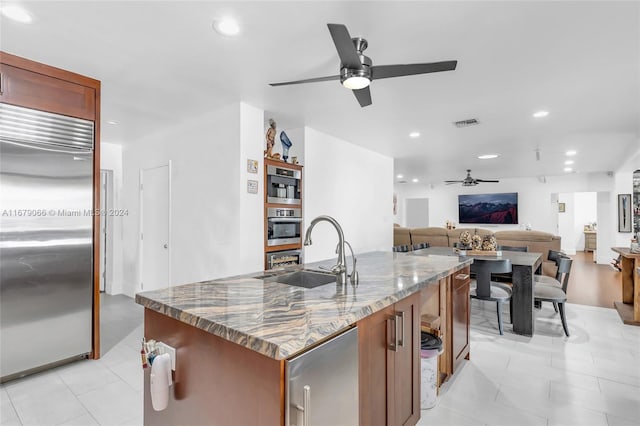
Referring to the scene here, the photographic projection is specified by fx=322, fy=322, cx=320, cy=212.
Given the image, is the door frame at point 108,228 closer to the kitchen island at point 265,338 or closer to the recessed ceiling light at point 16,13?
the recessed ceiling light at point 16,13

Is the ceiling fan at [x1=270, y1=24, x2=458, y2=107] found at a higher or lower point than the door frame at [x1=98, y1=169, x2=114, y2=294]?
higher

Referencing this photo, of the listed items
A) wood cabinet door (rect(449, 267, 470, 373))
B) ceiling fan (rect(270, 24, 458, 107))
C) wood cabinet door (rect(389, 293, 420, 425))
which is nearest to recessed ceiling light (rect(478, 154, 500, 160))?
wood cabinet door (rect(449, 267, 470, 373))

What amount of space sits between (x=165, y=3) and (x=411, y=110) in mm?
2554

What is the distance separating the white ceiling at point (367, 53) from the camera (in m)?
1.85

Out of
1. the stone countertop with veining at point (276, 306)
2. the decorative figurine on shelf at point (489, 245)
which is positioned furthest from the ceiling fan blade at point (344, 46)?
the decorative figurine on shelf at point (489, 245)

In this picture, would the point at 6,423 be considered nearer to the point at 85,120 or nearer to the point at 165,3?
the point at 85,120

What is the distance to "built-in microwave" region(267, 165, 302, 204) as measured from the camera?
3.58 m

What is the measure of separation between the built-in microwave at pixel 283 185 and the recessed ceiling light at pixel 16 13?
2115mm

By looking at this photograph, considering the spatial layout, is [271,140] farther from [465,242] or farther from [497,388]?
[497,388]

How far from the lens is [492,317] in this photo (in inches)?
156

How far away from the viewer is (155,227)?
4.25 m

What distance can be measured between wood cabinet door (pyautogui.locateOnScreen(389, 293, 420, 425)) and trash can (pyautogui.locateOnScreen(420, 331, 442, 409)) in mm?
245

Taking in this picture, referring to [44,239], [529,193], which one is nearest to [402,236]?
[529,193]

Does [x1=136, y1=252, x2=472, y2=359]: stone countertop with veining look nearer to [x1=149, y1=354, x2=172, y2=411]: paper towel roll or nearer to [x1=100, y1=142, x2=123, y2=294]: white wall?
[x1=149, y1=354, x2=172, y2=411]: paper towel roll
